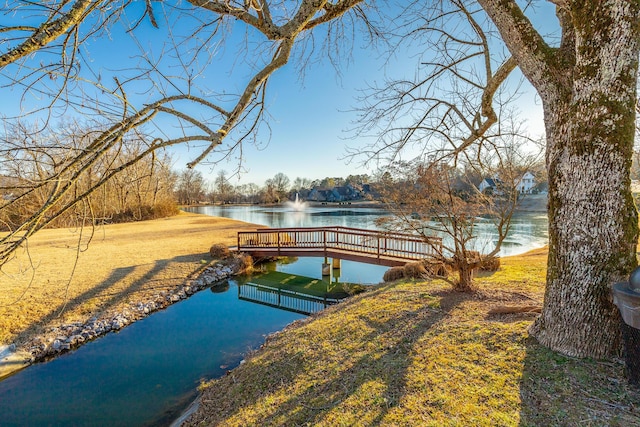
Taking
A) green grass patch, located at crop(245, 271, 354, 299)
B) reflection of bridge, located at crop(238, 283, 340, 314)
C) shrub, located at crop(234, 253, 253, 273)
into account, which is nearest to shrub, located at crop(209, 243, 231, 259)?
shrub, located at crop(234, 253, 253, 273)

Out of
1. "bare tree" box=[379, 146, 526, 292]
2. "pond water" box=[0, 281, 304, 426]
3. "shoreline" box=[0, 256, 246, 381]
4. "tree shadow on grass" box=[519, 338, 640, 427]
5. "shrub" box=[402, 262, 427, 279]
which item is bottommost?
"pond water" box=[0, 281, 304, 426]

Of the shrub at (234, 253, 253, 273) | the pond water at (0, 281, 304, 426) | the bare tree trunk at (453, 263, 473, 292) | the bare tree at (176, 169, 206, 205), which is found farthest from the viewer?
the shrub at (234, 253, 253, 273)

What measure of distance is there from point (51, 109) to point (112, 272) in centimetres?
982

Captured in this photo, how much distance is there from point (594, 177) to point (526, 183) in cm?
302

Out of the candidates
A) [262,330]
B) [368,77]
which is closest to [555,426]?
[368,77]

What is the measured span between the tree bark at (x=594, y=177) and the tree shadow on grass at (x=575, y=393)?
148 millimetres

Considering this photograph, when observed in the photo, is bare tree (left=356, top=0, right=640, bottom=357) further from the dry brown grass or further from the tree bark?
the dry brown grass

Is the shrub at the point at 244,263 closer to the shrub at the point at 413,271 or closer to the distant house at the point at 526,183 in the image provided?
the shrub at the point at 413,271

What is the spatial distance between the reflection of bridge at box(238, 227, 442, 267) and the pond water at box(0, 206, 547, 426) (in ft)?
11.4

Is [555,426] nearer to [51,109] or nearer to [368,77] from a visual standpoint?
[51,109]

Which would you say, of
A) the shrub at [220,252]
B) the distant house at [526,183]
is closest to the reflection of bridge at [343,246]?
the shrub at [220,252]

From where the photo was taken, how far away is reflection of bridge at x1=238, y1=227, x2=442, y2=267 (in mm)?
9109

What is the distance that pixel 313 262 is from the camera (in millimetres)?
13016

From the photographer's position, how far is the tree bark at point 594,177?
216 cm
